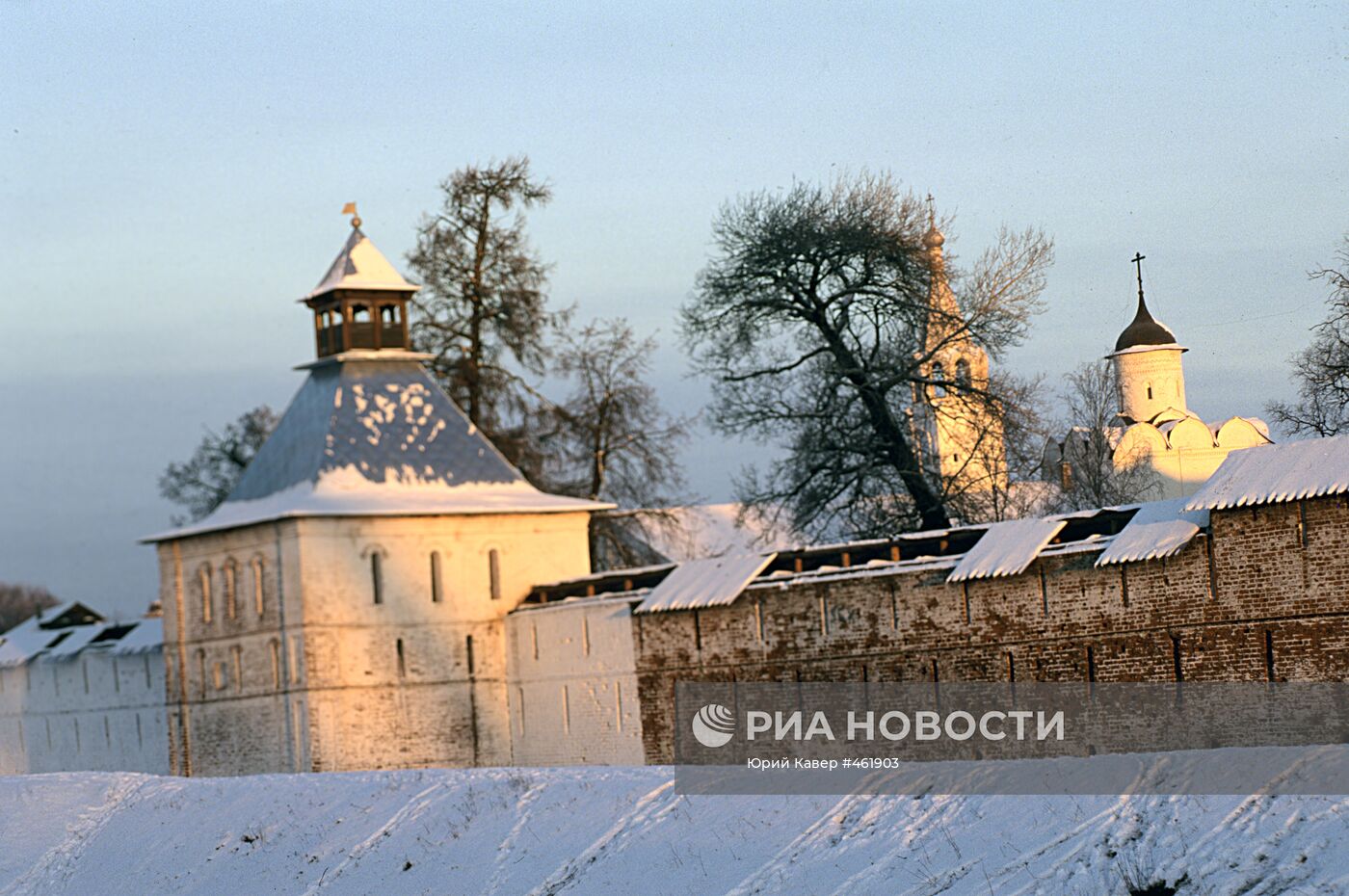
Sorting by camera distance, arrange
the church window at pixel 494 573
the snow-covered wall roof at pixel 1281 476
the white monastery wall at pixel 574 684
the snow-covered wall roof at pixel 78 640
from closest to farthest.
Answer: the snow-covered wall roof at pixel 1281 476, the white monastery wall at pixel 574 684, the church window at pixel 494 573, the snow-covered wall roof at pixel 78 640

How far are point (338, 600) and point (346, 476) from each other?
1998 millimetres

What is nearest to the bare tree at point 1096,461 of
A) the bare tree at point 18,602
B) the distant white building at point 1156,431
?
the distant white building at point 1156,431

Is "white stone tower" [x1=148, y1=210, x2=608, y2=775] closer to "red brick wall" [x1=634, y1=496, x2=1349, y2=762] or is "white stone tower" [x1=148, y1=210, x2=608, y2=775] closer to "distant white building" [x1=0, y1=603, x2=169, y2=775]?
"distant white building" [x1=0, y1=603, x2=169, y2=775]

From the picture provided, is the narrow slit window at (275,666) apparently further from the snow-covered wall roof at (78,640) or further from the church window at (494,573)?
the snow-covered wall roof at (78,640)

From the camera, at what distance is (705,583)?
29.9 meters

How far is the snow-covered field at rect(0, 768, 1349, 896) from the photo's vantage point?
16.1 metres

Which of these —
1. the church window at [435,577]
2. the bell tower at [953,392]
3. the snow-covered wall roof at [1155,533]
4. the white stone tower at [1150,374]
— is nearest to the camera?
the snow-covered wall roof at [1155,533]

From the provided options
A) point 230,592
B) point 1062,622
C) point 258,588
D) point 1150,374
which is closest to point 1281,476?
point 1062,622

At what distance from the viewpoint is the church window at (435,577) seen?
3494 centimetres

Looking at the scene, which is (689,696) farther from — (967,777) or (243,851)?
(967,777)

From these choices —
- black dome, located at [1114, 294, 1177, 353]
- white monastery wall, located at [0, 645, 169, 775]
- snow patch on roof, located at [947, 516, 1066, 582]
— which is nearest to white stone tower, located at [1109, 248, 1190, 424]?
black dome, located at [1114, 294, 1177, 353]

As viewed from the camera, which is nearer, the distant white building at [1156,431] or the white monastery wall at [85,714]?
the white monastery wall at [85,714]

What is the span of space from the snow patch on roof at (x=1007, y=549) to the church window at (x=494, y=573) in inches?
424

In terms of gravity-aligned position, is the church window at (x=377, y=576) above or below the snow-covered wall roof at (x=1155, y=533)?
below
